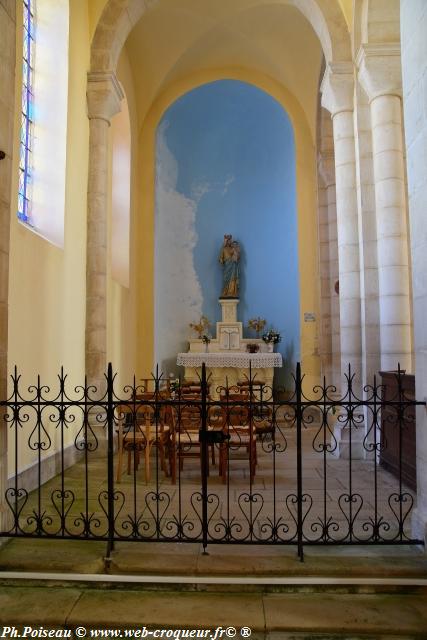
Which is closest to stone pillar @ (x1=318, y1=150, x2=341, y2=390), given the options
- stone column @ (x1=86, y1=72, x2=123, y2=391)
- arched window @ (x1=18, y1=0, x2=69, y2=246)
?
stone column @ (x1=86, y1=72, x2=123, y2=391)

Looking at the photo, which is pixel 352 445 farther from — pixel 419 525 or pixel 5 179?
pixel 5 179

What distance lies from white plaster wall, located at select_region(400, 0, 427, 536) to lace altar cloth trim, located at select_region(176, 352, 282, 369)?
6.78 m

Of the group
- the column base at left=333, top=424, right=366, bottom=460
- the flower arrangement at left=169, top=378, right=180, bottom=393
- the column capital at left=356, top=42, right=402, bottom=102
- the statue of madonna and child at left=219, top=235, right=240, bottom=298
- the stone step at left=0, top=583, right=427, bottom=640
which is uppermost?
the column capital at left=356, top=42, right=402, bottom=102

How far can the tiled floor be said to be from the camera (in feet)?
12.1

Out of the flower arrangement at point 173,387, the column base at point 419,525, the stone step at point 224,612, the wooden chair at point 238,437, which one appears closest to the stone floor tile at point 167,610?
the stone step at point 224,612

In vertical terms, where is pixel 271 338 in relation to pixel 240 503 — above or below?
above

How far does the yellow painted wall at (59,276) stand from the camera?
503 cm

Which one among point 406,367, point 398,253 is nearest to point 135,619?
point 406,367

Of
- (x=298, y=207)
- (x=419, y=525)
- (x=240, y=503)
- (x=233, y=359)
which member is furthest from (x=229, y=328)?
(x=419, y=525)

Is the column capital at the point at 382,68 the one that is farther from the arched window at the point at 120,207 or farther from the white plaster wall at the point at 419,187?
the arched window at the point at 120,207

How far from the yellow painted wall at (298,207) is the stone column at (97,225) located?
364 centimetres

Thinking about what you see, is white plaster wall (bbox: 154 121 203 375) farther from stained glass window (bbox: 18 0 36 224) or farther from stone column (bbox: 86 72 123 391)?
stained glass window (bbox: 18 0 36 224)

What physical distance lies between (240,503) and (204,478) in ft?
4.25

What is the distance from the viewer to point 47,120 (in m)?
6.25
